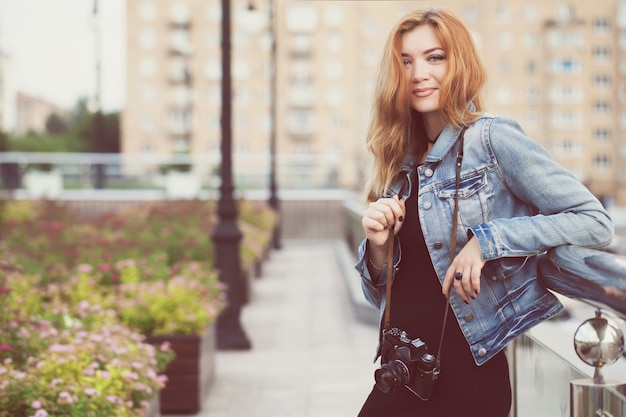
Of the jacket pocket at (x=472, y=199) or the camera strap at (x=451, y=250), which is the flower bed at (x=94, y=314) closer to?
the camera strap at (x=451, y=250)

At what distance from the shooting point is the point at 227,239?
8.98 m

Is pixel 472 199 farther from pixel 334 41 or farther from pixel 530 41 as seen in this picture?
pixel 530 41

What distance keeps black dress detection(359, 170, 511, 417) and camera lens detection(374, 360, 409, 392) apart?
0.11 metres

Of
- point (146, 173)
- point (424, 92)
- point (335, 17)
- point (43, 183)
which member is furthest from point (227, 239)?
point (335, 17)

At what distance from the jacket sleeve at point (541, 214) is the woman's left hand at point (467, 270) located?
0.03 m

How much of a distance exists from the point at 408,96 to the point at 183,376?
4147 mm

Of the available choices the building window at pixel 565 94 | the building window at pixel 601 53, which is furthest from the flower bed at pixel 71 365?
the building window at pixel 601 53

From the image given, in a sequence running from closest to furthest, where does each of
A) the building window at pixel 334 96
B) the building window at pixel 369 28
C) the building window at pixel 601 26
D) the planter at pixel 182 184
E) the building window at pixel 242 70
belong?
the planter at pixel 182 184, the building window at pixel 242 70, the building window at pixel 334 96, the building window at pixel 369 28, the building window at pixel 601 26

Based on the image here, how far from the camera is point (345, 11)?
84.6m

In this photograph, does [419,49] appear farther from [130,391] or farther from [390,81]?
[130,391]

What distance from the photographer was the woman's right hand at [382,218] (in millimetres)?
2400

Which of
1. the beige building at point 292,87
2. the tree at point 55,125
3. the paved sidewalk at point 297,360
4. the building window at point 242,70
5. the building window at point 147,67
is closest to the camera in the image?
the paved sidewalk at point 297,360

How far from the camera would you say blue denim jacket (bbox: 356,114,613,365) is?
223cm

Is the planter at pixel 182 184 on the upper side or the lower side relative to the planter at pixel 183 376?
lower
